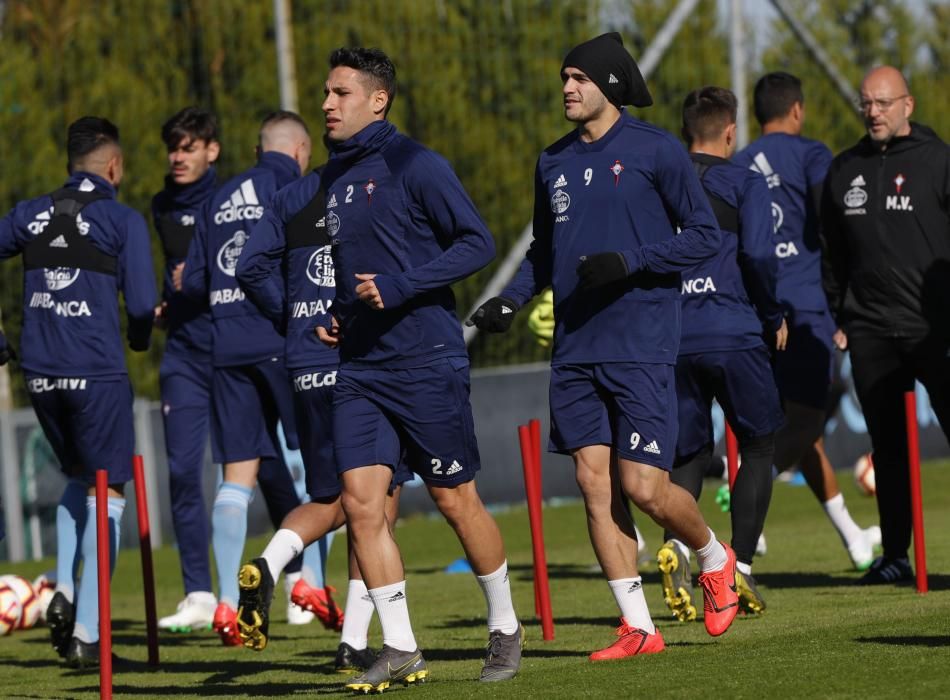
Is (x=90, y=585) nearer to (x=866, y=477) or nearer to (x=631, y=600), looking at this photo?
(x=631, y=600)

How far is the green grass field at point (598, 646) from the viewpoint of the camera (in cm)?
619

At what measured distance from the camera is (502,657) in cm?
678

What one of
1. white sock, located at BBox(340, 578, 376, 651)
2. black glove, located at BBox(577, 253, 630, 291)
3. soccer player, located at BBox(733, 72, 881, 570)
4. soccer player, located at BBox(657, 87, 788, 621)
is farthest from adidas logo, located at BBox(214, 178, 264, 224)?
black glove, located at BBox(577, 253, 630, 291)

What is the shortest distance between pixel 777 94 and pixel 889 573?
8.62ft

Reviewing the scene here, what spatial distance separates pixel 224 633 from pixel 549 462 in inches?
317

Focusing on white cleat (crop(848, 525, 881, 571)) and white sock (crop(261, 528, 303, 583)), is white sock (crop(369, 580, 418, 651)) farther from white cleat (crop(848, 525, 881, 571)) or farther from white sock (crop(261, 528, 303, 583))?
white cleat (crop(848, 525, 881, 571))

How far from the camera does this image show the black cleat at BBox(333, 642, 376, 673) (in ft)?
24.2

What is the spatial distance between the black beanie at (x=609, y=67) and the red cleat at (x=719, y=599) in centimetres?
182

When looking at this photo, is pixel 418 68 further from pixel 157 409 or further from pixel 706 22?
pixel 157 409

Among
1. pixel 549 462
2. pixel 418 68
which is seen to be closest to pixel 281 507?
pixel 549 462

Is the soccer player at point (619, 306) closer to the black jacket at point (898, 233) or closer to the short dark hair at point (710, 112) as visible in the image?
the short dark hair at point (710, 112)

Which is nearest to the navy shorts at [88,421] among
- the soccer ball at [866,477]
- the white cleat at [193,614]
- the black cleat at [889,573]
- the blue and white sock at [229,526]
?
the blue and white sock at [229,526]

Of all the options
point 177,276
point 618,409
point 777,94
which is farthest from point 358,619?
point 777,94

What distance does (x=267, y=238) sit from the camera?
777 cm
